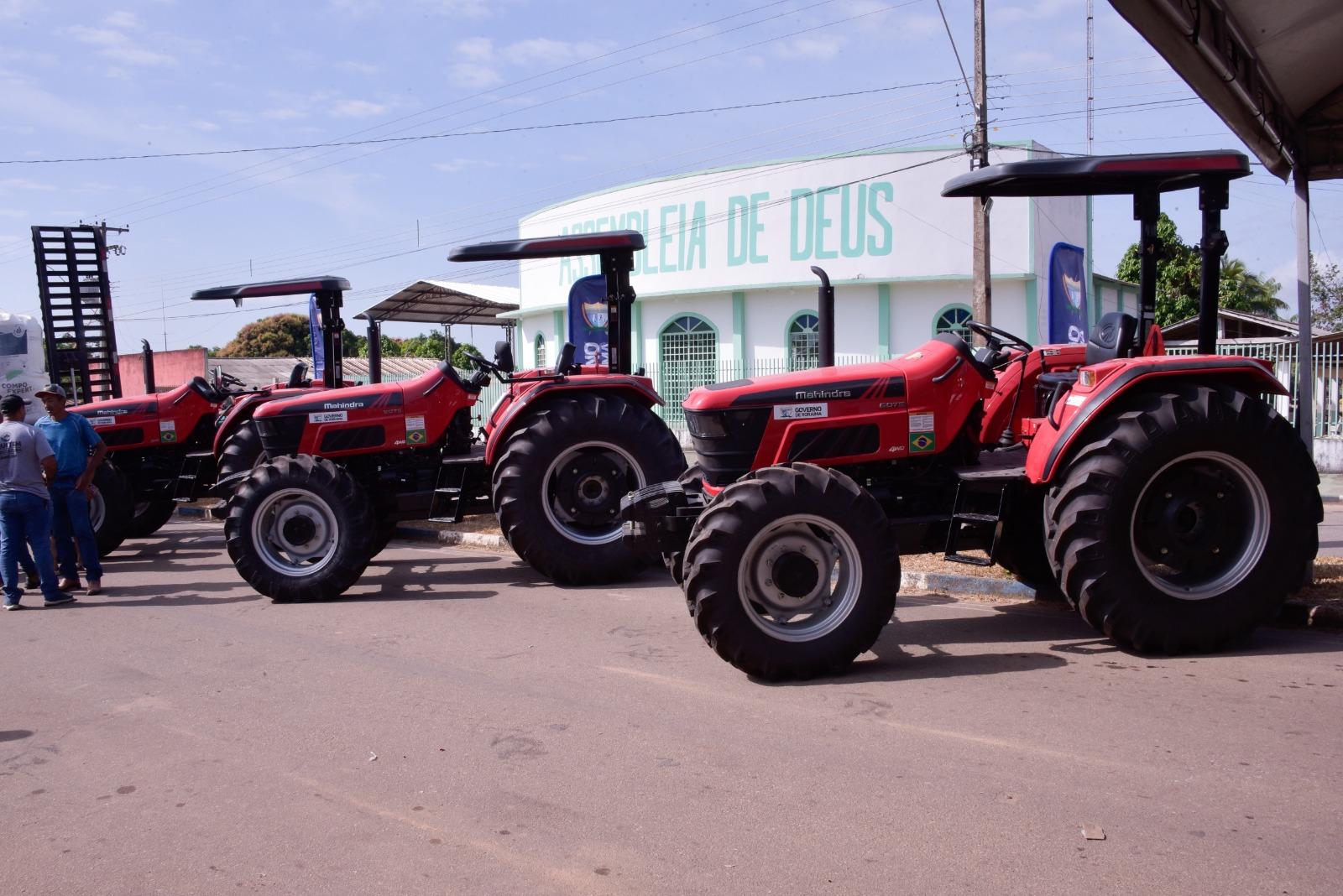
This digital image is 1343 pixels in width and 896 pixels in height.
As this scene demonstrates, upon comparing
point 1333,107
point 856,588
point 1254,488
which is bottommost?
point 856,588

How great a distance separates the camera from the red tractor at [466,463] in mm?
8094

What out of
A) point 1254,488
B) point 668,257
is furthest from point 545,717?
point 668,257

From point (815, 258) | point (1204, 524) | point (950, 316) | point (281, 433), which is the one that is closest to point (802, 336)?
point (815, 258)

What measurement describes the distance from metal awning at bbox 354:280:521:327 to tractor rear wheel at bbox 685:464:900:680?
22116 millimetres

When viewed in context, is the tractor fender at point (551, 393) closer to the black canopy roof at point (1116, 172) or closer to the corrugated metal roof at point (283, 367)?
the black canopy roof at point (1116, 172)

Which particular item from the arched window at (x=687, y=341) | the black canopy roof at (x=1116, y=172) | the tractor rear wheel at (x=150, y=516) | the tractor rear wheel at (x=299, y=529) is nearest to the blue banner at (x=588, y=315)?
the tractor rear wheel at (x=150, y=516)

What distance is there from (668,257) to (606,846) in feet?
77.9

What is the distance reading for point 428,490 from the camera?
8859 millimetres

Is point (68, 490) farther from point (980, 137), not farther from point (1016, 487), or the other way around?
point (980, 137)

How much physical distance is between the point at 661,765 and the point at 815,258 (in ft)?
70.0

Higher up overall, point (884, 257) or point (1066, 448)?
point (884, 257)

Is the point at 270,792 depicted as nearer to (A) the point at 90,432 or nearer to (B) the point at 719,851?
(B) the point at 719,851

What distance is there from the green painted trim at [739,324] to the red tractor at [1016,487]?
19205mm

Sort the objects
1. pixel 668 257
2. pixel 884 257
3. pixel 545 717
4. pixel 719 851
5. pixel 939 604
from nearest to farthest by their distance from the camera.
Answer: pixel 719 851
pixel 545 717
pixel 939 604
pixel 884 257
pixel 668 257
